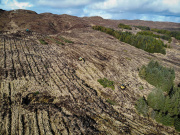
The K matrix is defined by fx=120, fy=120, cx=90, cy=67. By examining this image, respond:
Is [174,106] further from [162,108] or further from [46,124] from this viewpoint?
[46,124]

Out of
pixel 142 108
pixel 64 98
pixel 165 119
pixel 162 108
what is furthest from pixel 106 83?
pixel 165 119

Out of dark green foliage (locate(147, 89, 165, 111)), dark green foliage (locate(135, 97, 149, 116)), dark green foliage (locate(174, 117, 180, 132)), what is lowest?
dark green foliage (locate(174, 117, 180, 132))

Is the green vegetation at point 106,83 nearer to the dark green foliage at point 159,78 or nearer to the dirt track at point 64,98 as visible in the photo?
the dirt track at point 64,98

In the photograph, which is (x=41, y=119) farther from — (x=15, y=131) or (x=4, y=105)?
(x=4, y=105)

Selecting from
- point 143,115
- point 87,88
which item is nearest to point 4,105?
point 87,88

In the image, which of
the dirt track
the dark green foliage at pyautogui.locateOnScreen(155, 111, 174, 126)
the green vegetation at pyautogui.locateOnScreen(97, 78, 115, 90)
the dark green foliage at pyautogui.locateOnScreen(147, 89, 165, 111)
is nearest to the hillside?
the dirt track

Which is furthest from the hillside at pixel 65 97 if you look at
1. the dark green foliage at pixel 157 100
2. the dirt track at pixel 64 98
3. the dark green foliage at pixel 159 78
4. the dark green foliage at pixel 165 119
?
the dark green foliage at pixel 157 100

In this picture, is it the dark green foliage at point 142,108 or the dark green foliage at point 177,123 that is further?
the dark green foliage at point 142,108

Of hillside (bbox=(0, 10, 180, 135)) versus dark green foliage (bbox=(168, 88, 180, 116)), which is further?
dark green foliage (bbox=(168, 88, 180, 116))

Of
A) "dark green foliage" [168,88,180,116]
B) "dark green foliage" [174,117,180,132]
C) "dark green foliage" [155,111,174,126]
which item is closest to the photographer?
"dark green foliage" [174,117,180,132]

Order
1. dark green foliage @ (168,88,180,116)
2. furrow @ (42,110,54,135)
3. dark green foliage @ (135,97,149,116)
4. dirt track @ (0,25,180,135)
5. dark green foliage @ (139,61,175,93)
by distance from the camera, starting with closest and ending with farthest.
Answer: furrow @ (42,110,54,135), dirt track @ (0,25,180,135), dark green foliage @ (168,88,180,116), dark green foliage @ (135,97,149,116), dark green foliage @ (139,61,175,93)

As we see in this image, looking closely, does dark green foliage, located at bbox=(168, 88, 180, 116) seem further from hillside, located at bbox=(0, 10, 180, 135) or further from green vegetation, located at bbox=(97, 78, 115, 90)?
green vegetation, located at bbox=(97, 78, 115, 90)
